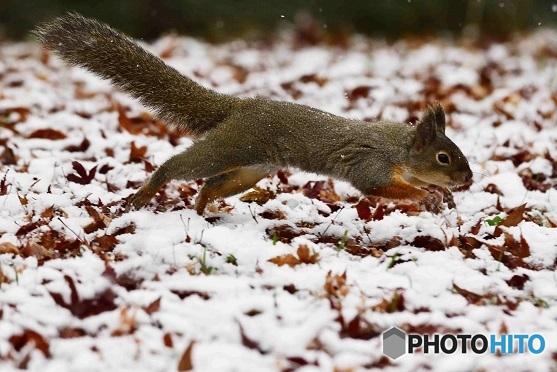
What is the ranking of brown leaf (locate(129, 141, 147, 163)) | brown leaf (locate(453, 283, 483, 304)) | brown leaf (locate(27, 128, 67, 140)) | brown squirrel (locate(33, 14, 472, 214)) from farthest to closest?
brown leaf (locate(27, 128, 67, 140)) → brown leaf (locate(129, 141, 147, 163)) → brown squirrel (locate(33, 14, 472, 214)) → brown leaf (locate(453, 283, 483, 304))

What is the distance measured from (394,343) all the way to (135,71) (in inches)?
83.3

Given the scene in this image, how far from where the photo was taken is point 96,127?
18.8 feet

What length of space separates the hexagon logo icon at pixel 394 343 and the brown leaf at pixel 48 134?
3.49m

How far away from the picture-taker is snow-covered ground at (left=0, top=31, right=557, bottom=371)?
2.47m

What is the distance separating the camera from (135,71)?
12.7 ft

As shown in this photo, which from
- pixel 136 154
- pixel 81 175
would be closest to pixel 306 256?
pixel 81 175

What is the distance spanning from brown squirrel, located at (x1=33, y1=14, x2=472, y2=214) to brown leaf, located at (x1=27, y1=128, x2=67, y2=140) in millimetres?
1498

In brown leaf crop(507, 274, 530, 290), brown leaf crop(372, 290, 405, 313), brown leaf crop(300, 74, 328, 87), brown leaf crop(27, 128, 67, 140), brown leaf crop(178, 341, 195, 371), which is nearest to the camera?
brown leaf crop(178, 341, 195, 371)

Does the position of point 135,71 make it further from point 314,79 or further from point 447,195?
point 314,79

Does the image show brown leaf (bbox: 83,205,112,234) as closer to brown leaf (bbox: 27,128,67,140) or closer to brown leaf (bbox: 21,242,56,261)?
brown leaf (bbox: 21,242,56,261)

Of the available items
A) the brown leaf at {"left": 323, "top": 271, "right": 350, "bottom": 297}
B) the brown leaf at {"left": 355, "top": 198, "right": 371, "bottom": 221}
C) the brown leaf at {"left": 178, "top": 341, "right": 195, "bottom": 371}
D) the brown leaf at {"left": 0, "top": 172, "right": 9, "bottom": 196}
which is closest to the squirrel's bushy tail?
the brown leaf at {"left": 0, "top": 172, "right": 9, "bottom": 196}

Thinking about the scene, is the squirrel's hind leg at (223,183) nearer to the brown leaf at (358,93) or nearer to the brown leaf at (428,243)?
the brown leaf at (428,243)

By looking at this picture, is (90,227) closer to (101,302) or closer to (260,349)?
(101,302)

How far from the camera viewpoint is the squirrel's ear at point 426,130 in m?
3.88
